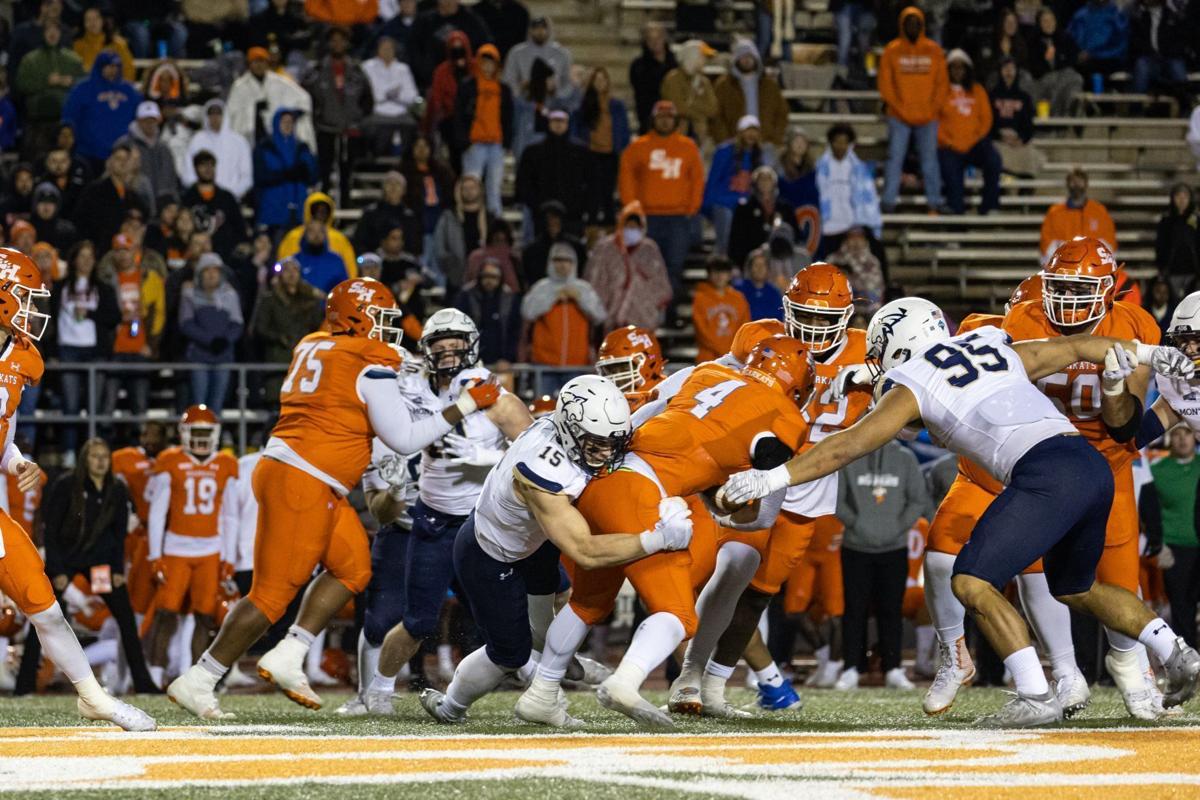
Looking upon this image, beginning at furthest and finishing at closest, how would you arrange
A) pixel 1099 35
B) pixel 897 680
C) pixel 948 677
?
pixel 1099 35
pixel 897 680
pixel 948 677

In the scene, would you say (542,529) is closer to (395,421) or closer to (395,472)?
(395,421)

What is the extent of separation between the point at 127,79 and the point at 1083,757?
1269cm

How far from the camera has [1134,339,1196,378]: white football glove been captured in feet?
24.7

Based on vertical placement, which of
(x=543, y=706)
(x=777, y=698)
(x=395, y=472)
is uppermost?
(x=395, y=472)

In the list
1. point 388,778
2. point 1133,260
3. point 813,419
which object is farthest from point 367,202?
point 388,778

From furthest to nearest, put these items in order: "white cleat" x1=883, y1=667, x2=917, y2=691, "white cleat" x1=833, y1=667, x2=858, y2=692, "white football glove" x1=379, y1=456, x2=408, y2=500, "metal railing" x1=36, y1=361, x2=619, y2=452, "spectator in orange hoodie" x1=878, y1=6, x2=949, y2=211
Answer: "spectator in orange hoodie" x1=878, y1=6, x2=949, y2=211 < "metal railing" x1=36, y1=361, x2=619, y2=452 < "white cleat" x1=833, y1=667, x2=858, y2=692 < "white cleat" x1=883, y1=667, x2=917, y2=691 < "white football glove" x1=379, y1=456, x2=408, y2=500

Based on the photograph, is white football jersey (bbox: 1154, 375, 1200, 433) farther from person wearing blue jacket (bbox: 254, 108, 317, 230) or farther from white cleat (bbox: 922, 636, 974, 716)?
person wearing blue jacket (bbox: 254, 108, 317, 230)

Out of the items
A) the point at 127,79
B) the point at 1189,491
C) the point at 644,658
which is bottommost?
the point at 1189,491

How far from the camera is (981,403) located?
283 inches

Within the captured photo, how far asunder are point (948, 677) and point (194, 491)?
245 inches

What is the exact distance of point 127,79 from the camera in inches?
668

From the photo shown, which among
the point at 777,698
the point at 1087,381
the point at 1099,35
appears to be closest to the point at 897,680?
the point at 777,698

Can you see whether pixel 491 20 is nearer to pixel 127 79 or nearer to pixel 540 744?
pixel 127 79

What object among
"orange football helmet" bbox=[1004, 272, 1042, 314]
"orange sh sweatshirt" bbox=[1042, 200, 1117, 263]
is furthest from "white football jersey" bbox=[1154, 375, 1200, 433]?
"orange sh sweatshirt" bbox=[1042, 200, 1117, 263]
